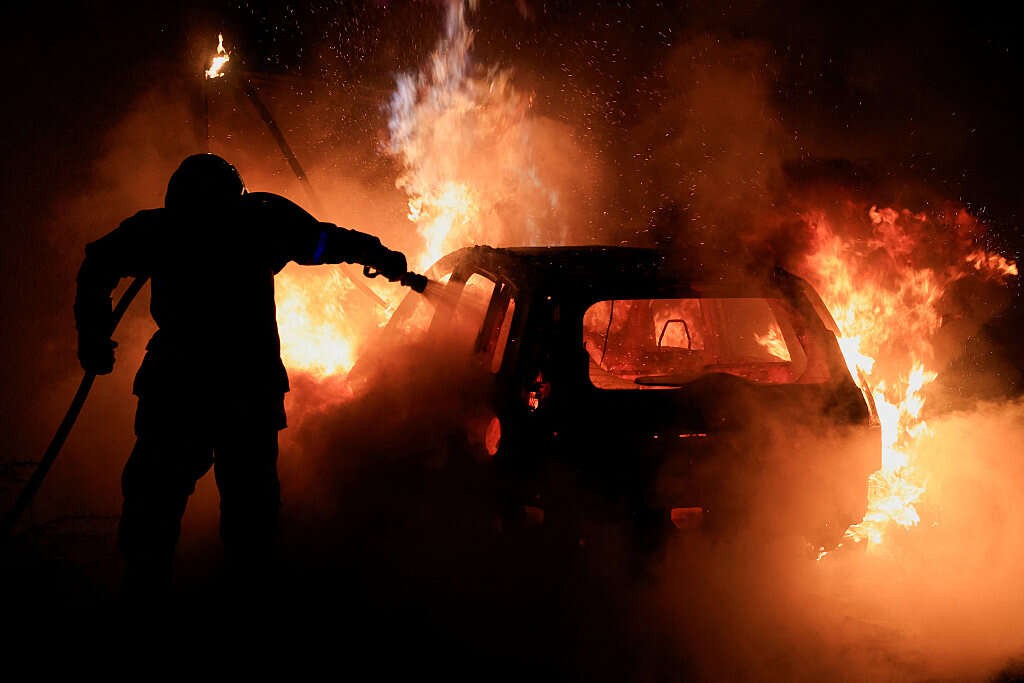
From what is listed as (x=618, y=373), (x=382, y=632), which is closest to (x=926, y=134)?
Result: (x=618, y=373)

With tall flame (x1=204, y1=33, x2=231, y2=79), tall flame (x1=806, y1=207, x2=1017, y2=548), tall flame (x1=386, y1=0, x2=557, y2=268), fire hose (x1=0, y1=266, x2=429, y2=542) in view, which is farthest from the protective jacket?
tall flame (x1=386, y1=0, x2=557, y2=268)

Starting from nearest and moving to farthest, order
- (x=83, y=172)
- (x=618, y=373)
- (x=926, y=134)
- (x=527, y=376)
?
(x=527, y=376) < (x=618, y=373) < (x=83, y=172) < (x=926, y=134)

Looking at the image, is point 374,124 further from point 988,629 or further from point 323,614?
point 988,629

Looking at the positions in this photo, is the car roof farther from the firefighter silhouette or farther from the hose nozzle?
the firefighter silhouette

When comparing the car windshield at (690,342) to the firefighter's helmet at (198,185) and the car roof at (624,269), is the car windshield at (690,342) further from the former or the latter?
the firefighter's helmet at (198,185)

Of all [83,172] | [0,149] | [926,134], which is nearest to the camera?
[0,149]

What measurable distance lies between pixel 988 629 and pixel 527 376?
→ 2.69m

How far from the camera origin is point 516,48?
1298 cm

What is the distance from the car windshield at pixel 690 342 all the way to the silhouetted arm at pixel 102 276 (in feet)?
7.93

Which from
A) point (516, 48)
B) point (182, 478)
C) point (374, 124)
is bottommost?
point (182, 478)

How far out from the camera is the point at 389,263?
169 inches

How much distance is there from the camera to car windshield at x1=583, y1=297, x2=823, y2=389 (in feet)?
13.4

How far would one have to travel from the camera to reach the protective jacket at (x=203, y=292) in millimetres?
3588

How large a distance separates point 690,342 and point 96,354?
3.61 m
